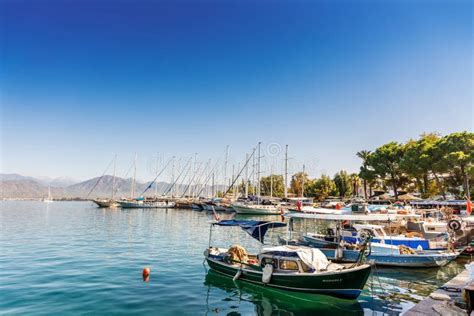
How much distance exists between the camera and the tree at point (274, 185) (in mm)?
122375

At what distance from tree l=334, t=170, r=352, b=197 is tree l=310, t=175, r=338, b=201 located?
6.28ft

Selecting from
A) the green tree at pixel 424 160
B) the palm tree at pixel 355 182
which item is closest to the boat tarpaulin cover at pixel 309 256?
the green tree at pixel 424 160

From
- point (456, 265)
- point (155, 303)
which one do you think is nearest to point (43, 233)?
point (155, 303)

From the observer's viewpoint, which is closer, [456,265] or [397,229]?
[456,265]

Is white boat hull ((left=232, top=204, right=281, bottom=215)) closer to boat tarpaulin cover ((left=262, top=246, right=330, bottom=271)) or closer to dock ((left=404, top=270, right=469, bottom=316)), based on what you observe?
boat tarpaulin cover ((left=262, top=246, right=330, bottom=271))

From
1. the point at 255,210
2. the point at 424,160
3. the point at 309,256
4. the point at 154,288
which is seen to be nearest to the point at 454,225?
the point at 309,256

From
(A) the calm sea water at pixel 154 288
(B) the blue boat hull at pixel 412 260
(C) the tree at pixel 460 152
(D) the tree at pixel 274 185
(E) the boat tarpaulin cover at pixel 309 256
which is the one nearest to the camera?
(A) the calm sea water at pixel 154 288

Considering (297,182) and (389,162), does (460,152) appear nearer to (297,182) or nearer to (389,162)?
(389,162)

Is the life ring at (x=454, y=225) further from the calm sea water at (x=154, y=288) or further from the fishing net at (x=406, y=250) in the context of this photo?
the fishing net at (x=406, y=250)

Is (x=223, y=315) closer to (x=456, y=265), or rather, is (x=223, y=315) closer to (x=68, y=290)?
(x=68, y=290)

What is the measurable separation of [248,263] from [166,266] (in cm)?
719

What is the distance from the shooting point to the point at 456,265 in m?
23.8

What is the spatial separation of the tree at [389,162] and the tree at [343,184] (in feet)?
69.2

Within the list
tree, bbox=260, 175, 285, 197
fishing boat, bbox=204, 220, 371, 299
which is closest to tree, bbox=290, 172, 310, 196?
tree, bbox=260, 175, 285, 197
